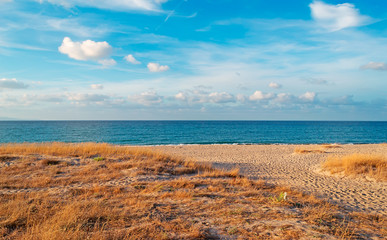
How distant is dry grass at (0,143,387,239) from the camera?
528cm

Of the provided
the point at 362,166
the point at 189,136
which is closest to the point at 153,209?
the point at 362,166

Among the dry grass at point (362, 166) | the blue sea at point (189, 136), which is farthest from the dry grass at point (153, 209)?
the blue sea at point (189, 136)

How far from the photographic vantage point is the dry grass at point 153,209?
5.28 m

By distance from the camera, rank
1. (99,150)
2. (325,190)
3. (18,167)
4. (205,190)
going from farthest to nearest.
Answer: (99,150) < (18,167) < (325,190) < (205,190)

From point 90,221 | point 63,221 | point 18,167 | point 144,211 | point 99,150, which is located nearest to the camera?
point 63,221

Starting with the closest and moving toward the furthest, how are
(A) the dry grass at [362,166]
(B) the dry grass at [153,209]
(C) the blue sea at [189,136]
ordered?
(B) the dry grass at [153,209]
(A) the dry grass at [362,166]
(C) the blue sea at [189,136]

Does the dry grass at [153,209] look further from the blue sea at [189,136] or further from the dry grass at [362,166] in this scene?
the blue sea at [189,136]

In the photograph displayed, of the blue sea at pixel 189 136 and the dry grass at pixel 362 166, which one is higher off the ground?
the dry grass at pixel 362 166

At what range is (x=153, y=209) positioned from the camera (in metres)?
6.81

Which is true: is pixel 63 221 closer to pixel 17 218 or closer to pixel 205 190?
pixel 17 218

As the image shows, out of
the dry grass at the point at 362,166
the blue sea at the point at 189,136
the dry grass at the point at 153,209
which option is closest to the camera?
the dry grass at the point at 153,209

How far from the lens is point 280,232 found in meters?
5.45

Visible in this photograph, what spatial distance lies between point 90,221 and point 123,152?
11601 millimetres

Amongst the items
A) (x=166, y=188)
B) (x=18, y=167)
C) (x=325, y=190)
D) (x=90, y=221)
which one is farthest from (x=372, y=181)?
(x=18, y=167)
